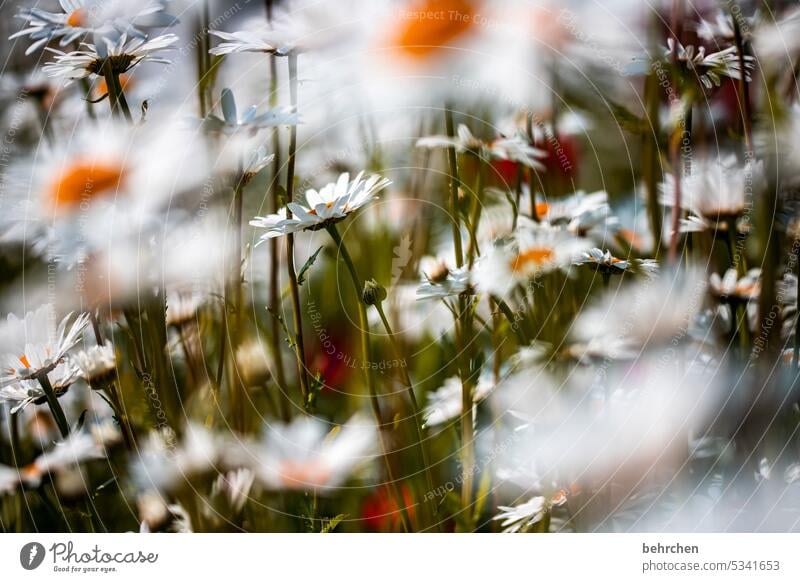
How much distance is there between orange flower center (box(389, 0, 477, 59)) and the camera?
0.34 metres

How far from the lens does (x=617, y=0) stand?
1.12 ft

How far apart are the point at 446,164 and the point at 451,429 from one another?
0.41ft

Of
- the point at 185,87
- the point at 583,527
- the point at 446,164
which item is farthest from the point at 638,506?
the point at 185,87

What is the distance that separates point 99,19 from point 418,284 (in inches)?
7.2

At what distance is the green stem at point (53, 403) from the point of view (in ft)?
1.05

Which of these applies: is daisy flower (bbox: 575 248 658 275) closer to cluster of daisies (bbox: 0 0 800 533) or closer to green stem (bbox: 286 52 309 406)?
cluster of daisies (bbox: 0 0 800 533)

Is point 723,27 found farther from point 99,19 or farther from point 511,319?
point 99,19

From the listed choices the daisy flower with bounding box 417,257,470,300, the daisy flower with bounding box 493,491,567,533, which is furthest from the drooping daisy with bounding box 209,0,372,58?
the daisy flower with bounding box 493,491,567,533

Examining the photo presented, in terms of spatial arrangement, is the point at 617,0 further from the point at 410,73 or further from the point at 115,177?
the point at 115,177

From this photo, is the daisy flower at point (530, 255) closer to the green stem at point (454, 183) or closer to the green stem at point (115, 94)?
the green stem at point (454, 183)

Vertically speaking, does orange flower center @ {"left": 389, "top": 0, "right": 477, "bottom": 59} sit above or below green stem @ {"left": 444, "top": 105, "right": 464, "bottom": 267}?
above
